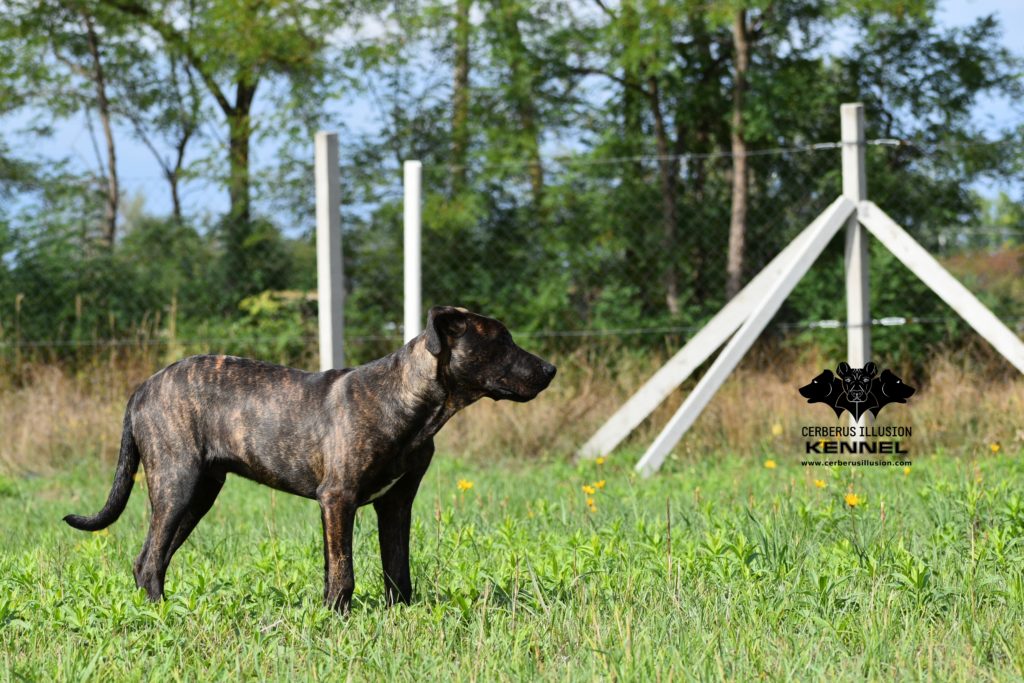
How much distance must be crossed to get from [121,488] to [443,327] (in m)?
1.58

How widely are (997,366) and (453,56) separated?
9405 millimetres

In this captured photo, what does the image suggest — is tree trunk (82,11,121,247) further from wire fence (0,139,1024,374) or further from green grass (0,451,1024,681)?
green grass (0,451,1024,681)

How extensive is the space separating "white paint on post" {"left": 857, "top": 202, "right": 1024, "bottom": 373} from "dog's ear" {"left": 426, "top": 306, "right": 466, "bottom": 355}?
5439 mm

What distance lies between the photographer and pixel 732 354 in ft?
26.9

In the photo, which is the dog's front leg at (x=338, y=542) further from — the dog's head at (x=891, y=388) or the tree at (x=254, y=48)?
the tree at (x=254, y=48)

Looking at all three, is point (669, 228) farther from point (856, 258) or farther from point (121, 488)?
point (121, 488)

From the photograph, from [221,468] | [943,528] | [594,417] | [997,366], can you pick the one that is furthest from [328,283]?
[997,366]

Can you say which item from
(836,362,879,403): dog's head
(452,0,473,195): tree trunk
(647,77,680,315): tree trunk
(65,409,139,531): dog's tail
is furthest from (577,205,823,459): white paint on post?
(452,0,473,195): tree trunk

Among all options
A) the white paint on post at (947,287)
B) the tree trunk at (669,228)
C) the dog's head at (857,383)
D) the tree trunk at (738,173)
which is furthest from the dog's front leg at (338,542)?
the tree trunk at (738,173)

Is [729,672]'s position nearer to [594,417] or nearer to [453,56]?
[594,417]

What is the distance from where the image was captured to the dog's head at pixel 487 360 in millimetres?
3812

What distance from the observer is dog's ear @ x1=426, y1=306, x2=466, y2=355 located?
12.2 ft

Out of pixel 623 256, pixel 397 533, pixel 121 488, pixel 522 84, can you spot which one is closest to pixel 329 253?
pixel 121 488

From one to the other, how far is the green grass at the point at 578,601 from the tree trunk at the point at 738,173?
837 centimetres
